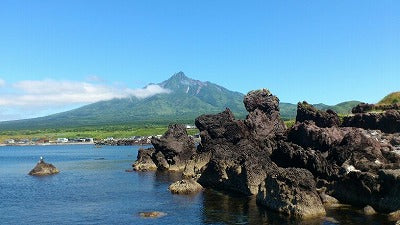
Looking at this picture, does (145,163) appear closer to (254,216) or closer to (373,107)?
(373,107)

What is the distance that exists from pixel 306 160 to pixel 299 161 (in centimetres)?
261

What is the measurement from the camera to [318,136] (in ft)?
289

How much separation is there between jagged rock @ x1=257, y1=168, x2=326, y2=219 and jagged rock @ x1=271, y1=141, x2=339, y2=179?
11.2 meters

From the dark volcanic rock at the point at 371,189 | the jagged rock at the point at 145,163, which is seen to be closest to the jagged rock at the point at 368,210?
the dark volcanic rock at the point at 371,189

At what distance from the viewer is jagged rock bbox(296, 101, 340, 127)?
122m

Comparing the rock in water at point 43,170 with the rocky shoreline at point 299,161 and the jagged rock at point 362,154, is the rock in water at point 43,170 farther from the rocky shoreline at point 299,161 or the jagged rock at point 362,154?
the jagged rock at point 362,154

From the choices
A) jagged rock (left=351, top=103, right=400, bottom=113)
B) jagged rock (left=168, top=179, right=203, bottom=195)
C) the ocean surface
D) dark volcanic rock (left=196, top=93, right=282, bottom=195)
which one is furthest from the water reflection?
jagged rock (left=351, top=103, right=400, bottom=113)

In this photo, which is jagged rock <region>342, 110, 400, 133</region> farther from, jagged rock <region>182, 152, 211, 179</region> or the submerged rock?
the submerged rock

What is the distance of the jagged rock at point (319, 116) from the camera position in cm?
12169

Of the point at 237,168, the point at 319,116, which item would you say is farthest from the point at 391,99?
the point at 237,168

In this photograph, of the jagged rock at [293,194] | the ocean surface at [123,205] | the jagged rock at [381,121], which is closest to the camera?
the jagged rock at [293,194]

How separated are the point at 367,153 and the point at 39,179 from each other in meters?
79.0

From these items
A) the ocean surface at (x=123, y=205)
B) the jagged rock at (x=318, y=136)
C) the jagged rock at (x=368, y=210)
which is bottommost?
the ocean surface at (x=123, y=205)

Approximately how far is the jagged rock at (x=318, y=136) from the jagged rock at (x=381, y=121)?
2650cm
